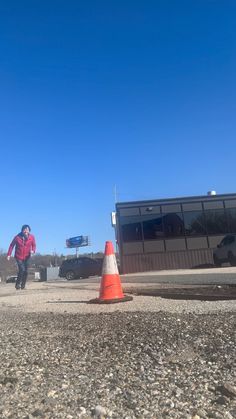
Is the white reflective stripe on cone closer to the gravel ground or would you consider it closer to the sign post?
the gravel ground

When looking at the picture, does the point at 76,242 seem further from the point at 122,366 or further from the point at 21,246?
the point at 122,366

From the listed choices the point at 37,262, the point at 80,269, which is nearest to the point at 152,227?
the point at 80,269

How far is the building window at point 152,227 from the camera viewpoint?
30.7 meters

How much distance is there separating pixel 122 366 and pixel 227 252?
22.3 m

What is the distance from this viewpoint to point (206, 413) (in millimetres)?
2568

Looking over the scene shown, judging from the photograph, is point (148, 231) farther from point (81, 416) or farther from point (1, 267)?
point (1, 267)

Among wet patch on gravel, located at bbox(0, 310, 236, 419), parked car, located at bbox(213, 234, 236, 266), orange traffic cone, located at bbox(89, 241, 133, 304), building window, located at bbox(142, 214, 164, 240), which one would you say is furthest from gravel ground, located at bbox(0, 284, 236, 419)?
building window, located at bbox(142, 214, 164, 240)

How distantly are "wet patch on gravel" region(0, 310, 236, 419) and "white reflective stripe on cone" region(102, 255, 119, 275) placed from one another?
2.53 meters

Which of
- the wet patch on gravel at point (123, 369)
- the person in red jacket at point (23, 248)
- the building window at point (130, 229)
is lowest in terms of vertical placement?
the wet patch on gravel at point (123, 369)

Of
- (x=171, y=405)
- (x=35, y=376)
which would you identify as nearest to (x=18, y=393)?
(x=35, y=376)

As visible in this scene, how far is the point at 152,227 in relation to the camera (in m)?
30.7

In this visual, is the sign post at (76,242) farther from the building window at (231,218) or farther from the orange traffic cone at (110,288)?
the orange traffic cone at (110,288)

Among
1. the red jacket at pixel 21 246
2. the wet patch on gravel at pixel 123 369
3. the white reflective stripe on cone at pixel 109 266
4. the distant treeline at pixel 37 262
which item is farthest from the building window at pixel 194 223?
the distant treeline at pixel 37 262

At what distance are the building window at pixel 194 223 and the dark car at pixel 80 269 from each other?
7.46 metres
